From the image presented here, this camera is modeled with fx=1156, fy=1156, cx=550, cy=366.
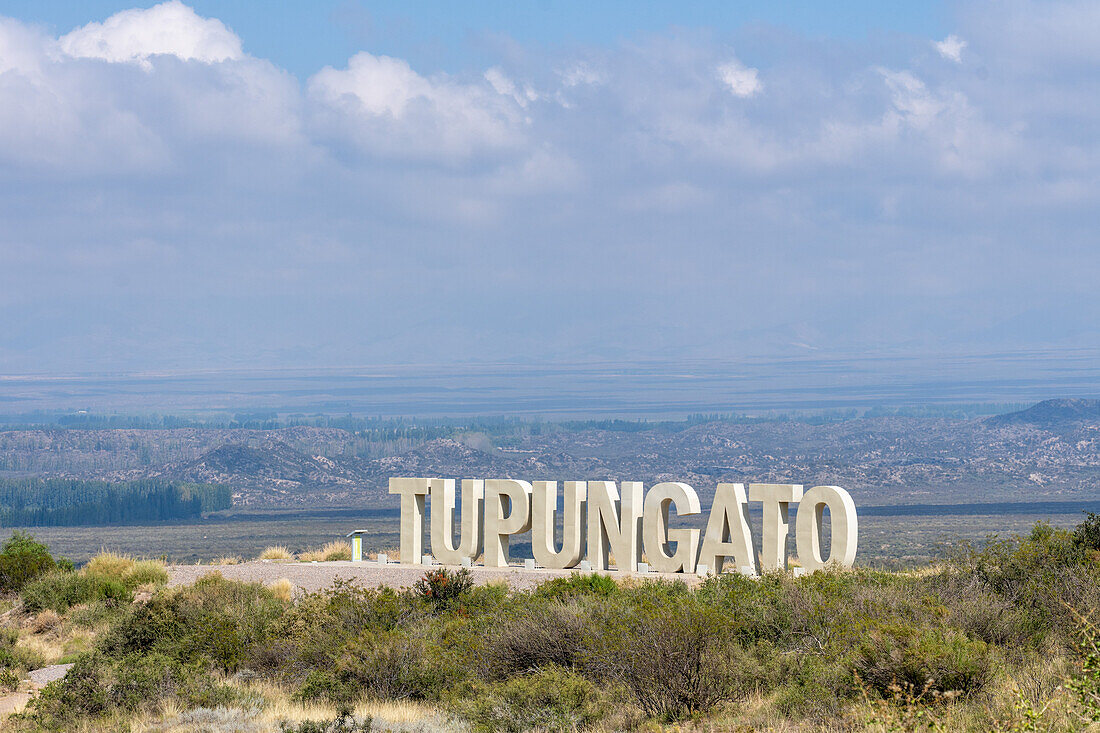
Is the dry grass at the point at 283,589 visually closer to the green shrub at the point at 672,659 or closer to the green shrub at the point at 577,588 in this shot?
the green shrub at the point at 577,588

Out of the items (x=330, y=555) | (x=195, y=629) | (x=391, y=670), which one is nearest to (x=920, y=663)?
(x=391, y=670)

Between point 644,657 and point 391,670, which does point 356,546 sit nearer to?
point 391,670

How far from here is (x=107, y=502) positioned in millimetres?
173875

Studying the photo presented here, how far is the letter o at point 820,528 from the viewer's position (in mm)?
30672

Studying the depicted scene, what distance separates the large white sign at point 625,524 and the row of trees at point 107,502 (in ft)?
431

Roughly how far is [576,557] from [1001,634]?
1778 centimetres

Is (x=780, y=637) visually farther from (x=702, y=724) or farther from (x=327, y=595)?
(x=327, y=595)

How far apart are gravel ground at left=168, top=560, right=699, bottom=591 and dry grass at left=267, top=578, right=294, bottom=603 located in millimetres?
397

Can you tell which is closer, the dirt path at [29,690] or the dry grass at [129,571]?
the dirt path at [29,690]

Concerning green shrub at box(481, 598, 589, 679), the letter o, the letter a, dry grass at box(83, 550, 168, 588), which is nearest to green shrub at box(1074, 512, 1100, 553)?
the letter o

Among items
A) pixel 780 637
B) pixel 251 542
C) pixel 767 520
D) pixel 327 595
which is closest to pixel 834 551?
pixel 767 520

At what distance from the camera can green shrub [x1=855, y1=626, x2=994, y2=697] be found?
15.7 metres

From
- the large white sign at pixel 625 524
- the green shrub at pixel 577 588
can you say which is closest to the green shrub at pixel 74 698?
the green shrub at pixel 577 588

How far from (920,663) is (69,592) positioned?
86.2 feet
